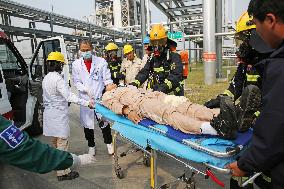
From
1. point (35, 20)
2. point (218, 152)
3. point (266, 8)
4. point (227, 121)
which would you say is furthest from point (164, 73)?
point (35, 20)

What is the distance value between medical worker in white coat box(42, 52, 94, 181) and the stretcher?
1138 millimetres

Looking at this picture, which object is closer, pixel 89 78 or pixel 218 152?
pixel 218 152

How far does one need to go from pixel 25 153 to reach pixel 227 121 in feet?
4.78

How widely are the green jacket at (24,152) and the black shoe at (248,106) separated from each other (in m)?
1.34

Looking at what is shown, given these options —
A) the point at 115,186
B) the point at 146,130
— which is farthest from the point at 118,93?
the point at 115,186

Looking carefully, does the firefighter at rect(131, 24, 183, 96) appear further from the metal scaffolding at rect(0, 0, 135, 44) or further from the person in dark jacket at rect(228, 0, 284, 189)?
the metal scaffolding at rect(0, 0, 135, 44)

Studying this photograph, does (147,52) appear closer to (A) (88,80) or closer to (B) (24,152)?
(A) (88,80)

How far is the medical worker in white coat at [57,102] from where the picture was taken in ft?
13.5

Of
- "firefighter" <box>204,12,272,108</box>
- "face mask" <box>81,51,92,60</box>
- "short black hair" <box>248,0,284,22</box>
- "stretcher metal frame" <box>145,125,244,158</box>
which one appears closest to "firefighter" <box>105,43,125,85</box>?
"face mask" <box>81,51,92,60</box>

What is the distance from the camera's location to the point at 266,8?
1.46m

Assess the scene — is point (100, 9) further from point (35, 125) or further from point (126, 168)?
point (126, 168)

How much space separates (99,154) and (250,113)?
3.52 meters

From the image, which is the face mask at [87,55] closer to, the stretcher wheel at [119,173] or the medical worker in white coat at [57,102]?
the medical worker in white coat at [57,102]

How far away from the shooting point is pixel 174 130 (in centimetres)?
277
